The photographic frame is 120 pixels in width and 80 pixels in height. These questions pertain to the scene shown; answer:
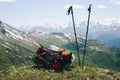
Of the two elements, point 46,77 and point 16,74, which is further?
point 16,74

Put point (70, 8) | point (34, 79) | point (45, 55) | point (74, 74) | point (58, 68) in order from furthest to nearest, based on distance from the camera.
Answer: point (70, 8)
point (45, 55)
point (58, 68)
point (74, 74)
point (34, 79)

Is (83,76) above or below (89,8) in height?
below

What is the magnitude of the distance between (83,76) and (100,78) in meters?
1.51

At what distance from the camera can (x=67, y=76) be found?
23.7 m

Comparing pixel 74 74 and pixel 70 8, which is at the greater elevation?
pixel 70 8

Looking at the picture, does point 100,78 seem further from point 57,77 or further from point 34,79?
point 34,79

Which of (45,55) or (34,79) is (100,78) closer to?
(34,79)

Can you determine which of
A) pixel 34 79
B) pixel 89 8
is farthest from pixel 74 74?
pixel 89 8

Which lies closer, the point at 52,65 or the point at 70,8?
the point at 52,65

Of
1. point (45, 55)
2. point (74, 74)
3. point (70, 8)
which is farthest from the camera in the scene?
point (70, 8)

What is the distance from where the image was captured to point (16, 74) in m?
A: 24.7

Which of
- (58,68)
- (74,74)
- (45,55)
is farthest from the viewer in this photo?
(45,55)

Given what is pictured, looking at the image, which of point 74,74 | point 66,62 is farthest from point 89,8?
point 74,74

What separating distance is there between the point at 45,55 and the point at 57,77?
6.38 m
